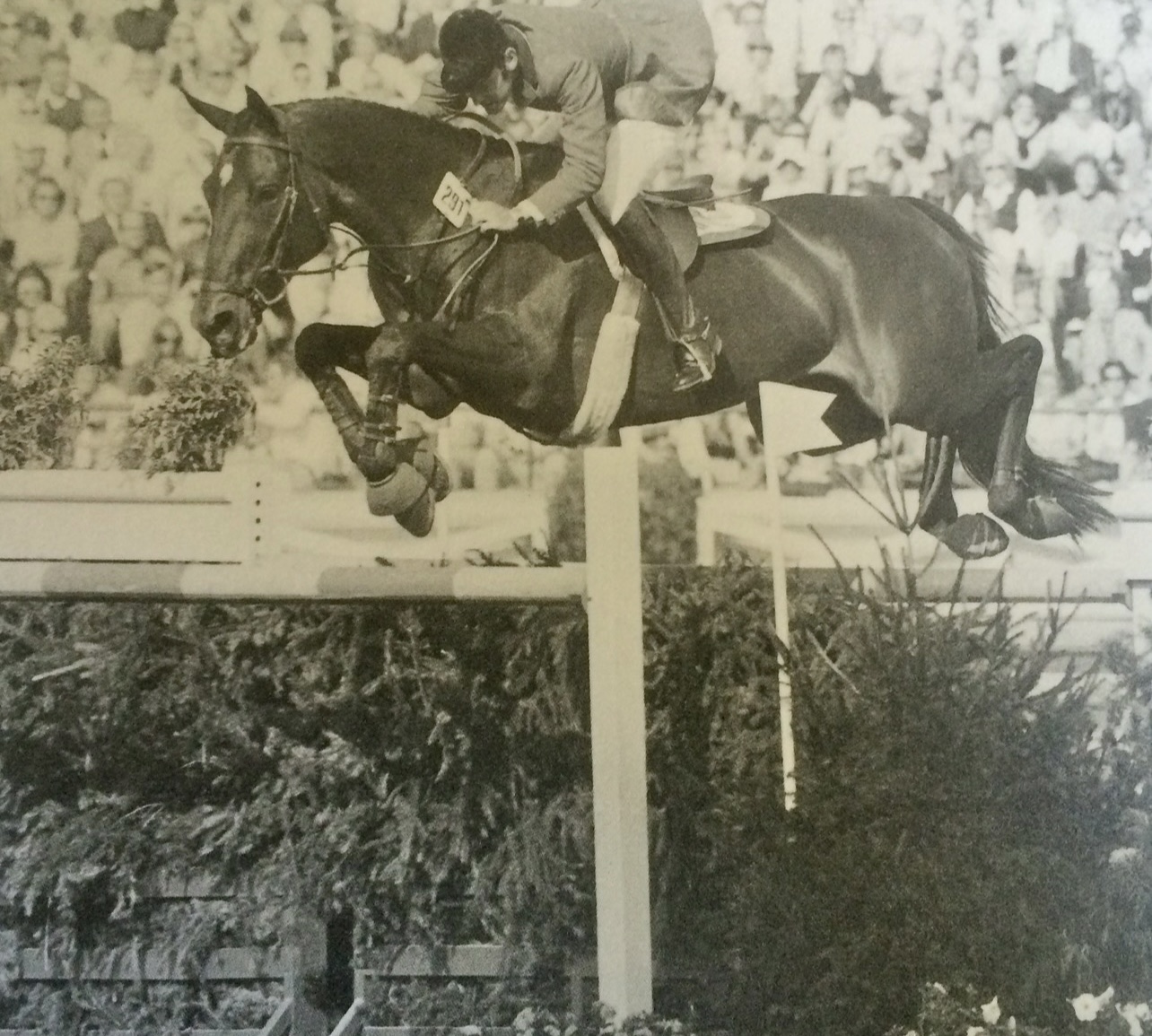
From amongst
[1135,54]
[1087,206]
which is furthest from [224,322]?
[1135,54]

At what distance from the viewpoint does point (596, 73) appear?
2402 mm

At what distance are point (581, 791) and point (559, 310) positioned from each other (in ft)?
3.32

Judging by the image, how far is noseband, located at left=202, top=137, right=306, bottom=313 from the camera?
2316 mm

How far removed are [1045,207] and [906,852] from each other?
1.51 meters

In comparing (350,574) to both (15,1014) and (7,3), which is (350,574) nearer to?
(15,1014)

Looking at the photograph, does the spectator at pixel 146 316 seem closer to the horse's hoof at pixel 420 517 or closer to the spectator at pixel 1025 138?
the horse's hoof at pixel 420 517

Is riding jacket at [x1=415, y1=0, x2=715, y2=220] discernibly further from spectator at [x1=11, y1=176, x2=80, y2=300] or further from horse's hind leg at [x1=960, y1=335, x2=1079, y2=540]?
horse's hind leg at [x1=960, y1=335, x2=1079, y2=540]

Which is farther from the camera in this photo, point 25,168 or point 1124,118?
point 1124,118

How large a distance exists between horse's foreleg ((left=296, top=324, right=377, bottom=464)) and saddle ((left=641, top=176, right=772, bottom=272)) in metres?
0.71

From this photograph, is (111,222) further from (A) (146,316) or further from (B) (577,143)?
(B) (577,143)

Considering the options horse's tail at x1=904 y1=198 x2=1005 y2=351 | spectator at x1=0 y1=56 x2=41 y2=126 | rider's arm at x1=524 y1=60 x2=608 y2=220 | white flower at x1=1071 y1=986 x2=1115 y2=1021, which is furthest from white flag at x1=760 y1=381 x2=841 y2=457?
spectator at x1=0 y1=56 x2=41 y2=126

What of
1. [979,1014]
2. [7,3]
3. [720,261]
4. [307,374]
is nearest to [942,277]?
[720,261]

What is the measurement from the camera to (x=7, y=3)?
7.88 feet

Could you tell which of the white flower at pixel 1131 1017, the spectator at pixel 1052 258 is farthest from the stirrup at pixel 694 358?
the white flower at pixel 1131 1017
